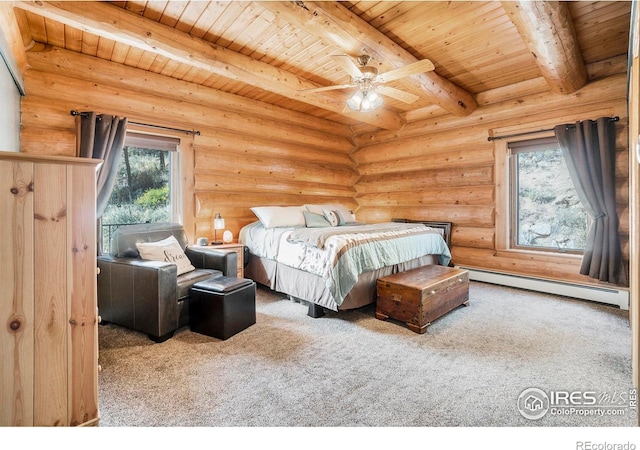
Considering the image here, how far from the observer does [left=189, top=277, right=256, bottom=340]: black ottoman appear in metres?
2.50

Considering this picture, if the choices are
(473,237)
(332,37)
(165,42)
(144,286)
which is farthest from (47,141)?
(473,237)

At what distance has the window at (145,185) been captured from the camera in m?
3.65

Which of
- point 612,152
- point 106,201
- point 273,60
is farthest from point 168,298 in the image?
point 612,152

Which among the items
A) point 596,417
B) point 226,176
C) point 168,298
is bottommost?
point 596,417

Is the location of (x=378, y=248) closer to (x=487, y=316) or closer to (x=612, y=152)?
(x=487, y=316)

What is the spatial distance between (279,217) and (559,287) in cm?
364

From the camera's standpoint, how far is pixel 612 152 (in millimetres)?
3369

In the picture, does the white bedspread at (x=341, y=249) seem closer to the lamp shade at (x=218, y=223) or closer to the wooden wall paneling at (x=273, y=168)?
the lamp shade at (x=218, y=223)

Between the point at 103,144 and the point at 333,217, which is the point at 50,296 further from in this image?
the point at 333,217

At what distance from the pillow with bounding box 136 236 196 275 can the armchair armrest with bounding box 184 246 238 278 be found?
158 mm

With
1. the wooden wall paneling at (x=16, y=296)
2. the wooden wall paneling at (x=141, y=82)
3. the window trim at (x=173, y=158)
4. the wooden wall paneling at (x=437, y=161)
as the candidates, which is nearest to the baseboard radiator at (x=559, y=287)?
the wooden wall paneling at (x=437, y=161)

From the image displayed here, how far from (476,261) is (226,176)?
390 centimetres

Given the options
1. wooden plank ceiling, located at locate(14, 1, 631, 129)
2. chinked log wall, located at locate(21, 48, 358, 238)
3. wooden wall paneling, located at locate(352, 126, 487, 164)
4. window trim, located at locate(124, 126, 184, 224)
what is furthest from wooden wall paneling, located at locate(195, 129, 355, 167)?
wooden plank ceiling, located at locate(14, 1, 631, 129)

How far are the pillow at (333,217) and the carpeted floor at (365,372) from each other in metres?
1.79
